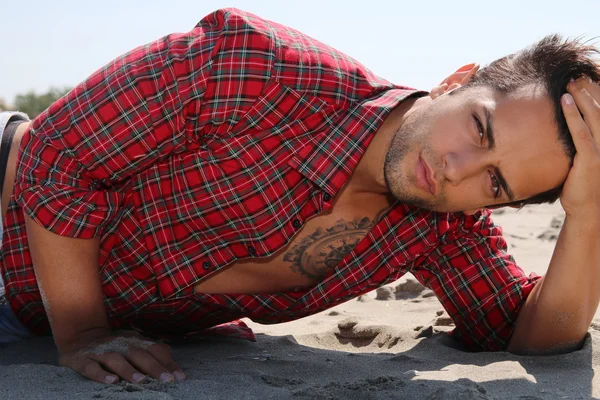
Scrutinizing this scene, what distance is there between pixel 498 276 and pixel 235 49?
4.92 feet

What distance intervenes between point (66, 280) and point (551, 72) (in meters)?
1.96

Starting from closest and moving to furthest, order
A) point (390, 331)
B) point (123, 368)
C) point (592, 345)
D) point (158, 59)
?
point (123, 368) < point (158, 59) < point (592, 345) < point (390, 331)

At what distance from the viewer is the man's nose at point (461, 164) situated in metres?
2.62

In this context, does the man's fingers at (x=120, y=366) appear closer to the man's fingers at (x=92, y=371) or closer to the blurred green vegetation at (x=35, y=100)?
the man's fingers at (x=92, y=371)

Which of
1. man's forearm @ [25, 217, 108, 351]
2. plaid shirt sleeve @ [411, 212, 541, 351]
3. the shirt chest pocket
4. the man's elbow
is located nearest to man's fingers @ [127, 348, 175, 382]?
man's forearm @ [25, 217, 108, 351]

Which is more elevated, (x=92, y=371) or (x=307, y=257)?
(x=307, y=257)

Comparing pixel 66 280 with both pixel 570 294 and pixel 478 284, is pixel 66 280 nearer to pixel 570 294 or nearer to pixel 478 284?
pixel 478 284

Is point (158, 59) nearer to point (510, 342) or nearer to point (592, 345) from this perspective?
point (510, 342)

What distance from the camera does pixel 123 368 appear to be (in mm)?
2320

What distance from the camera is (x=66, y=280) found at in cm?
251

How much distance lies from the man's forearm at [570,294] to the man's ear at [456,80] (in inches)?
27.5

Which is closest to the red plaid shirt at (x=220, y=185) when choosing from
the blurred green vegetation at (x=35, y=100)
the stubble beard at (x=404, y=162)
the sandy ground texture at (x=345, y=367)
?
the stubble beard at (x=404, y=162)

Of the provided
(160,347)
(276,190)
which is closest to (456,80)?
(276,190)

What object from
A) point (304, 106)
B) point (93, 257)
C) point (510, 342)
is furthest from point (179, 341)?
point (510, 342)
